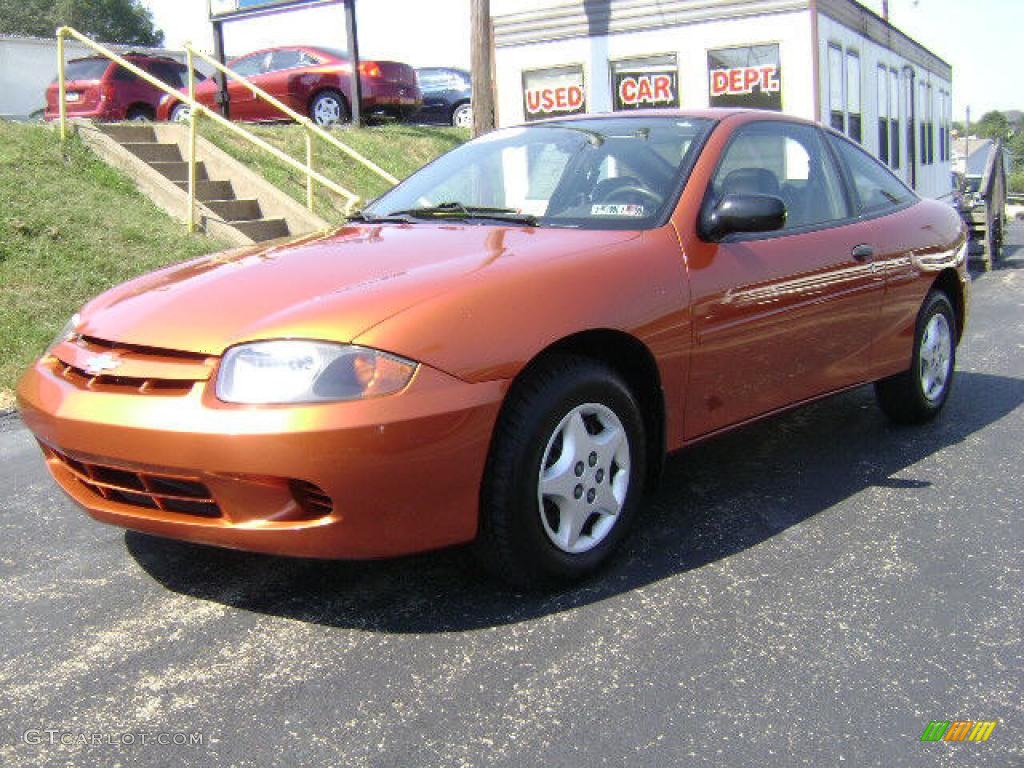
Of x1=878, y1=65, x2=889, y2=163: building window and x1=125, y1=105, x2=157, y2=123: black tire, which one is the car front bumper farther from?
x1=125, y1=105, x2=157, y2=123: black tire

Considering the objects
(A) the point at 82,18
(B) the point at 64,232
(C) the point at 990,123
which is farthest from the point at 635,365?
(C) the point at 990,123

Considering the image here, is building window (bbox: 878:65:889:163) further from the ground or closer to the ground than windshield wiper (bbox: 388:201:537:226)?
further from the ground

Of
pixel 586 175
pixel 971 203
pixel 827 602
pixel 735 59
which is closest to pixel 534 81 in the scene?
pixel 735 59

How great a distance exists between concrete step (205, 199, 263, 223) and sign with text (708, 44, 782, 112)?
5031 mm

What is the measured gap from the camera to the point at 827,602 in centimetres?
317

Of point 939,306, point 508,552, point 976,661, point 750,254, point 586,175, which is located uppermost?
point 586,175

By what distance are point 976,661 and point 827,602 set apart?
18.5 inches

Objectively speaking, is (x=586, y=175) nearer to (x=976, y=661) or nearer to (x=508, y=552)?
(x=508, y=552)

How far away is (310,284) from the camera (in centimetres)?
313

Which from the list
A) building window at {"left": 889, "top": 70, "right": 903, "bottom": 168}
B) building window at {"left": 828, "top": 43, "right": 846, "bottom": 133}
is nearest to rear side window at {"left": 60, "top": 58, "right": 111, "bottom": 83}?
building window at {"left": 828, "top": 43, "right": 846, "bottom": 133}

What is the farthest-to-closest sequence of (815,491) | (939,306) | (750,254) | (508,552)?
(939,306) < (815,491) < (750,254) < (508,552)

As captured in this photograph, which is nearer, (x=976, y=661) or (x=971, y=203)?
(x=976, y=661)

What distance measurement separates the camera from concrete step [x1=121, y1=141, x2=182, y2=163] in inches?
421

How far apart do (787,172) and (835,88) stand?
8.30m
